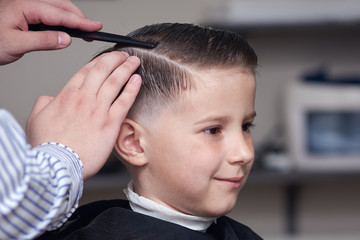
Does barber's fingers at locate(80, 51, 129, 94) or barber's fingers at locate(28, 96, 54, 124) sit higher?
barber's fingers at locate(80, 51, 129, 94)

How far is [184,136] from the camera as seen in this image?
917 mm

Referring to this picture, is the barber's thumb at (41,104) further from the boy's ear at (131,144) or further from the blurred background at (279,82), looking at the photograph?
the blurred background at (279,82)

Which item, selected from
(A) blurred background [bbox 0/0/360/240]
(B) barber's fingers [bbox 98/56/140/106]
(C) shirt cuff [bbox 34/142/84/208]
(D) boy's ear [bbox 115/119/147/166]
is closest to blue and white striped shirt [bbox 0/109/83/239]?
(C) shirt cuff [bbox 34/142/84/208]

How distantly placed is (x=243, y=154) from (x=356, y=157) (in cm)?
146

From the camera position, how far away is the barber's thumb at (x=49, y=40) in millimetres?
914

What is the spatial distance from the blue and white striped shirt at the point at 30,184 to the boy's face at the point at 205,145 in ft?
0.80

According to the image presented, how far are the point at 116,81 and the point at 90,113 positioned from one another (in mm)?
80

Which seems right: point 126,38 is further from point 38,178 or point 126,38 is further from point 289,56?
point 289,56

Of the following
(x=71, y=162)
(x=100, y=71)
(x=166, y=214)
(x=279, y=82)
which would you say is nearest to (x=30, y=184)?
(x=71, y=162)

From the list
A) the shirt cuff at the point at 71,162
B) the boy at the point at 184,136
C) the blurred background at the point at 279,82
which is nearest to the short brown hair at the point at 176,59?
the boy at the point at 184,136

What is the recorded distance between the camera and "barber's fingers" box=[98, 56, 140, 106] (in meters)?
0.82

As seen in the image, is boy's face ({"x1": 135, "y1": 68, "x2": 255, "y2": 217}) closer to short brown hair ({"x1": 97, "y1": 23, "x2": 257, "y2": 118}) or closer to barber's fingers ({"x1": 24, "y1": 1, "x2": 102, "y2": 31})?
short brown hair ({"x1": 97, "y1": 23, "x2": 257, "y2": 118})

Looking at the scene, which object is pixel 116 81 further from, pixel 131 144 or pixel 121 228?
pixel 121 228

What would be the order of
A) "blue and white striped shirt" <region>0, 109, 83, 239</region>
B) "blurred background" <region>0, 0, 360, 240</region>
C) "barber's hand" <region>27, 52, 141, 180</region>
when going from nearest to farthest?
"blue and white striped shirt" <region>0, 109, 83, 239</region>
"barber's hand" <region>27, 52, 141, 180</region>
"blurred background" <region>0, 0, 360, 240</region>
